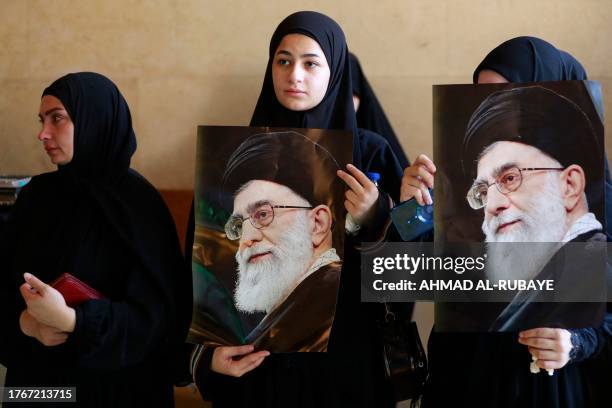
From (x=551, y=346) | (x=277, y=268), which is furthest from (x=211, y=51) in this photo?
(x=551, y=346)

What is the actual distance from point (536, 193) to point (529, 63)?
335mm

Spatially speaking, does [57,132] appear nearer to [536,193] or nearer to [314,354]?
[314,354]

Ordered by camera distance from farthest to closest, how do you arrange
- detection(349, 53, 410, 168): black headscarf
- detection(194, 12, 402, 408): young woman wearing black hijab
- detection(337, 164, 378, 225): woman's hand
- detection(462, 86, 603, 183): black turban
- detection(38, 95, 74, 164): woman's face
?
detection(349, 53, 410, 168): black headscarf → detection(38, 95, 74, 164): woman's face → detection(194, 12, 402, 408): young woman wearing black hijab → detection(337, 164, 378, 225): woman's hand → detection(462, 86, 603, 183): black turban

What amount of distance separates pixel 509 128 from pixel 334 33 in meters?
0.53

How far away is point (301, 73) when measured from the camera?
1.70 metres

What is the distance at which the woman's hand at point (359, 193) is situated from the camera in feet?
5.15

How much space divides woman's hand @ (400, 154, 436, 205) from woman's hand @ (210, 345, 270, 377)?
1.58 feet

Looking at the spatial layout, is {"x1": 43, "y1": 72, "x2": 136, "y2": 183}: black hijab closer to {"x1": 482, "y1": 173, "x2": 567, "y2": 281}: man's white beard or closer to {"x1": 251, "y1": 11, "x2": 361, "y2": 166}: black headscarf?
{"x1": 251, "y1": 11, "x2": 361, "y2": 166}: black headscarf

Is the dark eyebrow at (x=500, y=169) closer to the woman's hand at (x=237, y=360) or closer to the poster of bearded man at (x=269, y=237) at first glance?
the poster of bearded man at (x=269, y=237)

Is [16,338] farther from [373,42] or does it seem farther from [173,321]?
[373,42]

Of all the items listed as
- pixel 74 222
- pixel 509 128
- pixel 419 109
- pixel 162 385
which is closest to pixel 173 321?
pixel 162 385

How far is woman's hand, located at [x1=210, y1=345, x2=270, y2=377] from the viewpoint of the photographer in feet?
5.25

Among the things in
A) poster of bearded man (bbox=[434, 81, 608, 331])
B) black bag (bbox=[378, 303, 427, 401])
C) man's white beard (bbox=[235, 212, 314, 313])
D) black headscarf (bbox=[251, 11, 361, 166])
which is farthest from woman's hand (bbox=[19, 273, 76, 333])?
poster of bearded man (bbox=[434, 81, 608, 331])

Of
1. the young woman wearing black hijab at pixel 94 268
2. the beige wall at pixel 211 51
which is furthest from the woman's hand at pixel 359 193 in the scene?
the beige wall at pixel 211 51
